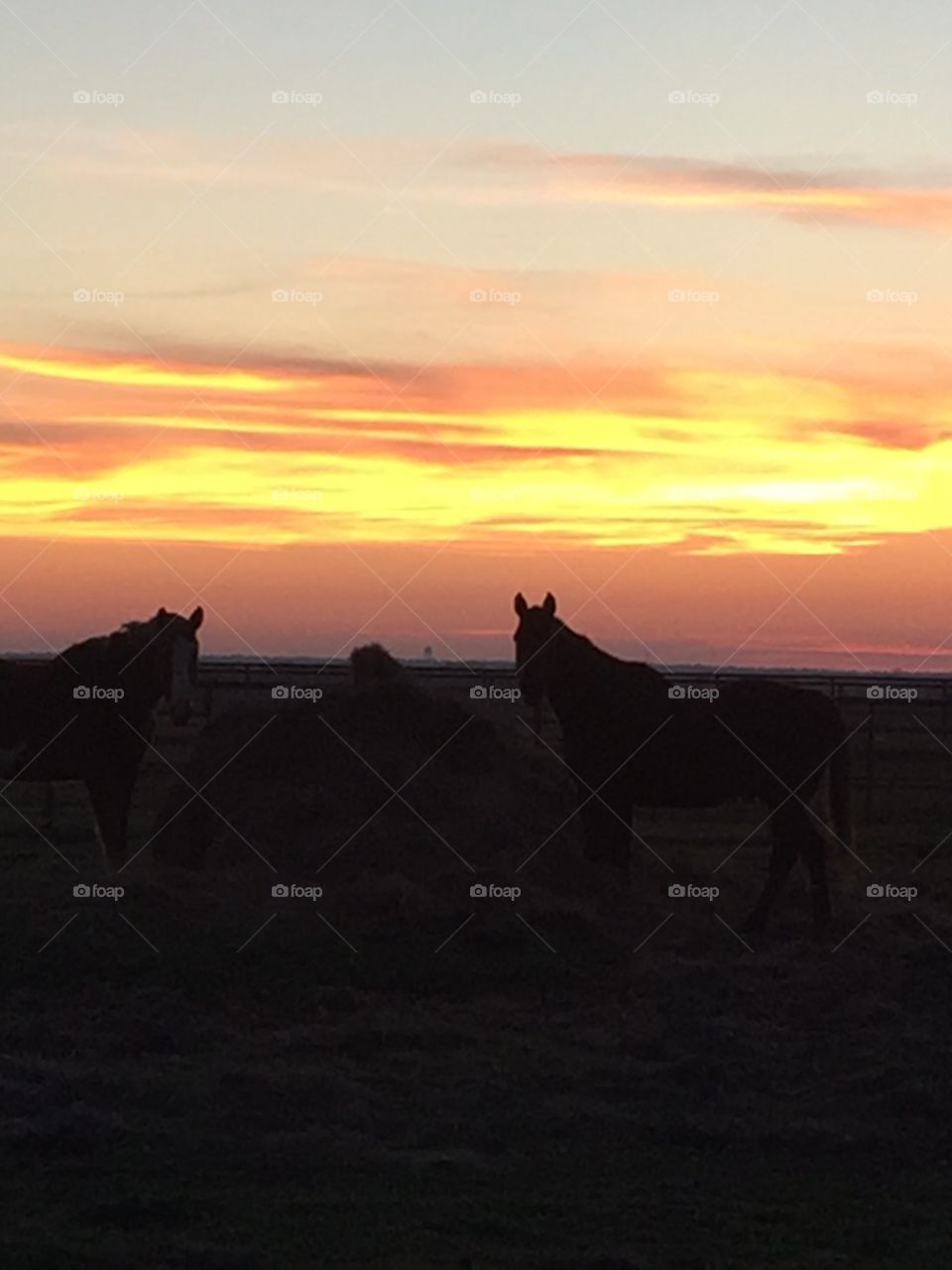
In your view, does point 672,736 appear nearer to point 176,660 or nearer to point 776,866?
point 776,866

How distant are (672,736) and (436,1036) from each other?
4735 mm

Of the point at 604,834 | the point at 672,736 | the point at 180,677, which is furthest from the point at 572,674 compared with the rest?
the point at 180,677

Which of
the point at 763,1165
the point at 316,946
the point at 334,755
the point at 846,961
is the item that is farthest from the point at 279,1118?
the point at 334,755

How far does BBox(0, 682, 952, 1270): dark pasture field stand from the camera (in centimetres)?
562

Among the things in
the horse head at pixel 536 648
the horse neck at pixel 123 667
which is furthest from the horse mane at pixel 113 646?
the horse head at pixel 536 648

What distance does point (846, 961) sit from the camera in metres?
10.3

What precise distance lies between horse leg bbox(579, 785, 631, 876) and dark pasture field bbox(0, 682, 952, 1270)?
9.0 inches

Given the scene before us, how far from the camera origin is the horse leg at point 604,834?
1238 centimetres

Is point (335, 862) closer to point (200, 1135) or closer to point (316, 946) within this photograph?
point (316, 946)

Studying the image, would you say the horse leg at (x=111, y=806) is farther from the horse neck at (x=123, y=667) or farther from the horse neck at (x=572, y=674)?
the horse neck at (x=572, y=674)

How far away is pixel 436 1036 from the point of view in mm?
8375

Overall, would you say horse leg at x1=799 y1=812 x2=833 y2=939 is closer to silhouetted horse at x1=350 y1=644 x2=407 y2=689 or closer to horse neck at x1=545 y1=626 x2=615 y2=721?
horse neck at x1=545 y1=626 x2=615 y2=721

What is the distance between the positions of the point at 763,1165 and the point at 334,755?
6.59m

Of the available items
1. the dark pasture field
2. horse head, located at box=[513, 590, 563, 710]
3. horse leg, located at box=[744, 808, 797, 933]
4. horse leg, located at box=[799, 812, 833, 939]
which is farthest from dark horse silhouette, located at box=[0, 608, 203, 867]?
horse leg, located at box=[799, 812, 833, 939]
